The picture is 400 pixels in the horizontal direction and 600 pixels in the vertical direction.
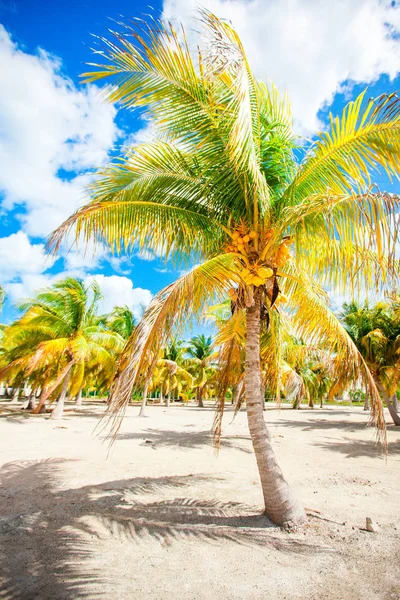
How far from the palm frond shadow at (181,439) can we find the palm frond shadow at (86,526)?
13.3 ft

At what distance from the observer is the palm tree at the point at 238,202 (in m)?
3.52

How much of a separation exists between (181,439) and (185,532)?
733 cm

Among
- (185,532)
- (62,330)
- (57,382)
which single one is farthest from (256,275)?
(62,330)

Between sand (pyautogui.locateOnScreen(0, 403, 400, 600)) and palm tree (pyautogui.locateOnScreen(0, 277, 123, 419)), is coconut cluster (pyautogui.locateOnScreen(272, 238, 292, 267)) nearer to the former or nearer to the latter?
sand (pyautogui.locateOnScreen(0, 403, 400, 600))

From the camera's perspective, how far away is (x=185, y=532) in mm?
4055

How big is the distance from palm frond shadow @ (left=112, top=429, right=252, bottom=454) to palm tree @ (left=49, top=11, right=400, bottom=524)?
19.6 feet

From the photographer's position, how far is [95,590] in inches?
114

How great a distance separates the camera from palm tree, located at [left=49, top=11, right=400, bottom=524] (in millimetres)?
3518

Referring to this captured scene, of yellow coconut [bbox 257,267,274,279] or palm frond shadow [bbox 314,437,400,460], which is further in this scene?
palm frond shadow [bbox 314,437,400,460]

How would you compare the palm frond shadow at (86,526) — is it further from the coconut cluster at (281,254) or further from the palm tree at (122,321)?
the palm tree at (122,321)

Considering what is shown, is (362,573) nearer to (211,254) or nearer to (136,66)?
(211,254)

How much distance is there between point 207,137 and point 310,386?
106 ft

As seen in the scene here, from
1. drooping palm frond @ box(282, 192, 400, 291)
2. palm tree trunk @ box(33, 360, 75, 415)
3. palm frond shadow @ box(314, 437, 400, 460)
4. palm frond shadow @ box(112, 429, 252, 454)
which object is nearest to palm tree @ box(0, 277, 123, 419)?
palm tree trunk @ box(33, 360, 75, 415)

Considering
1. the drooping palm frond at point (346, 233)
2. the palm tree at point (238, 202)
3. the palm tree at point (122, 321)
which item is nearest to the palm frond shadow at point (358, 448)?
the palm tree at point (238, 202)
